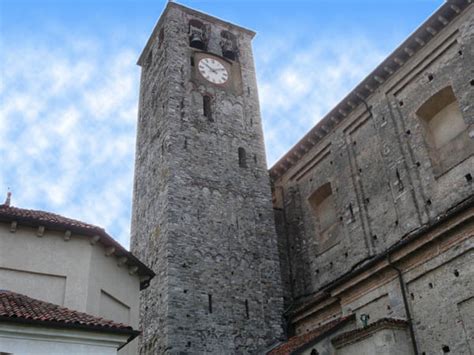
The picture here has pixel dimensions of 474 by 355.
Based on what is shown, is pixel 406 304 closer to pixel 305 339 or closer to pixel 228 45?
pixel 305 339

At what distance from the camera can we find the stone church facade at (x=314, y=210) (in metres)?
13.9

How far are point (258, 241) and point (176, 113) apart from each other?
19.2 ft

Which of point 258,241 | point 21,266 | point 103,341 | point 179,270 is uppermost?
point 258,241

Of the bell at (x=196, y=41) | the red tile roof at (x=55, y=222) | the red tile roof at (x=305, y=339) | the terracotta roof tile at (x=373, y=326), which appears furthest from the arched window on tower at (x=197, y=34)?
the terracotta roof tile at (x=373, y=326)

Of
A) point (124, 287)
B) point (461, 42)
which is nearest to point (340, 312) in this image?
point (124, 287)

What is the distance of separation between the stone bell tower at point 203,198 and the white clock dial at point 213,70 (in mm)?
58

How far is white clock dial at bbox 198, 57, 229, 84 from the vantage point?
23.7m

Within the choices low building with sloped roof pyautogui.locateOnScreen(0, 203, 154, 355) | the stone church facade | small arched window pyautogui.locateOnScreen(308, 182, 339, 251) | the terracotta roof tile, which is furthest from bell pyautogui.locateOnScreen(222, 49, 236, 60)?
the terracotta roof tile

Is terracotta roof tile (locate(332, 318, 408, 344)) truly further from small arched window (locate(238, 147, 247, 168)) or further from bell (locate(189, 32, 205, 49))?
bell (locate(189, 32, 205, 49))

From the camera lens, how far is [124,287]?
1436 centimetres

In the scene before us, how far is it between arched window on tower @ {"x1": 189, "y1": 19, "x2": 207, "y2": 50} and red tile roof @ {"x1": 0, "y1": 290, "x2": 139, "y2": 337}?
16.4m

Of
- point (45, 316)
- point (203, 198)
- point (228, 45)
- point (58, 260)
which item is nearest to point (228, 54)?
Result: point (228, 45)

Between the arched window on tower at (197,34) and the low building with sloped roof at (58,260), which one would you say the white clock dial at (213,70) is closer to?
the arched window on tower at (197,34)

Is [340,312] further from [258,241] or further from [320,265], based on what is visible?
[258,241]
